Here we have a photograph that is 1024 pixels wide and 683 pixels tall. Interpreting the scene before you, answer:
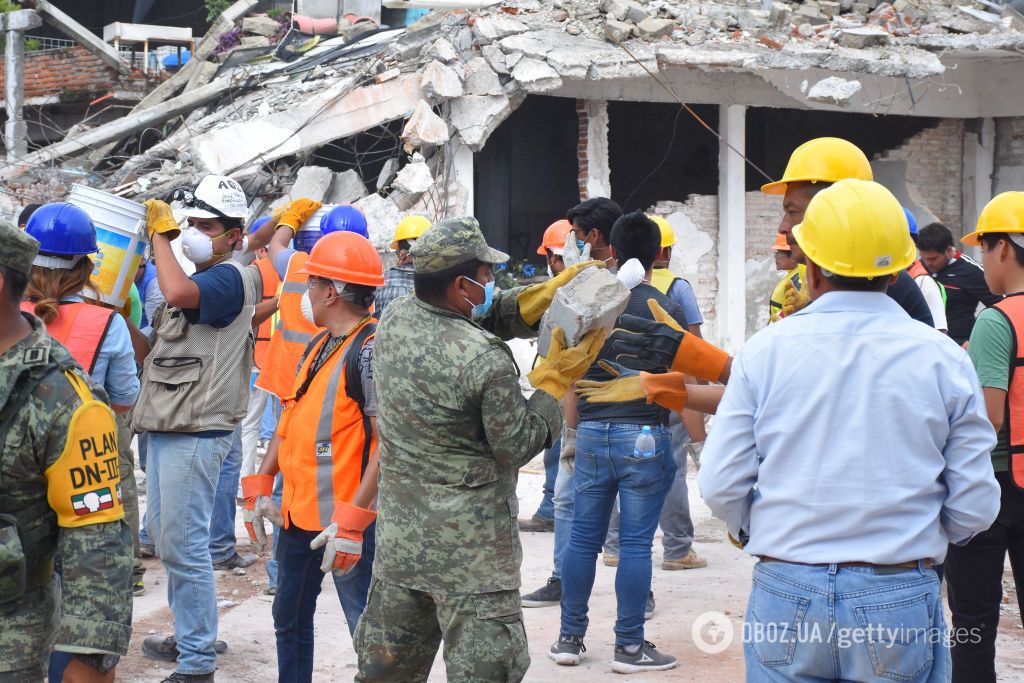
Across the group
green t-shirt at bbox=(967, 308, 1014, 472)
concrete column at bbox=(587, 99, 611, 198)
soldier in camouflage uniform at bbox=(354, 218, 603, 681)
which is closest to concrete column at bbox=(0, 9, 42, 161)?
concrete column at bbox=(587, 99, 611, 198)

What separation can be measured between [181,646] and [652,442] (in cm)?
206

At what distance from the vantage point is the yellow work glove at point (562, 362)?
2.95m

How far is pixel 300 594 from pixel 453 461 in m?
1.07

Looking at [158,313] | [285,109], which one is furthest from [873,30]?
[158,313]

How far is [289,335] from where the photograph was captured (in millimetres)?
5578

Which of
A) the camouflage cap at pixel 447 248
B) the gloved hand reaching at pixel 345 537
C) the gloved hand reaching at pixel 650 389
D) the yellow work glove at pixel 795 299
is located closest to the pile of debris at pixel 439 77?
the gloved hand reaching at pixel 345 537

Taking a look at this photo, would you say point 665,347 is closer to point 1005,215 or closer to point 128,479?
point 1005,215

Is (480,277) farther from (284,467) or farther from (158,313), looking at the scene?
(158,313)

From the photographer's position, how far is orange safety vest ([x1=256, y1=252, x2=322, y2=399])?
207 inches

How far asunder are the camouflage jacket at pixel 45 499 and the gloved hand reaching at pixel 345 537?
103 cm

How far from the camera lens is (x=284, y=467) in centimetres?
373

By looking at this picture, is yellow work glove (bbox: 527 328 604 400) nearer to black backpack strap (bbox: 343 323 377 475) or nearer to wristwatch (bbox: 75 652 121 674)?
black backpack strap (bbox: 343 323 377 475)

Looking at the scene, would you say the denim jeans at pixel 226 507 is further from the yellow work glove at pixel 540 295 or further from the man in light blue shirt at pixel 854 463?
the man in light blue shirt at pixel 854 463

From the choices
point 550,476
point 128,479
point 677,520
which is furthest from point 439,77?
point 128,479
